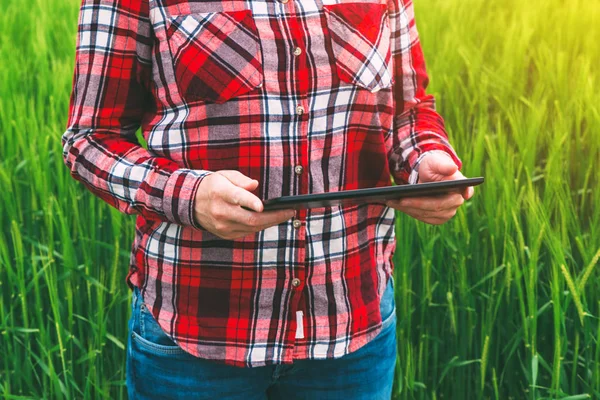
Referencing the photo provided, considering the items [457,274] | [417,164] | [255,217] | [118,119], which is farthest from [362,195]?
[457,274]

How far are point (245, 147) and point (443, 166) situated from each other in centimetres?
22

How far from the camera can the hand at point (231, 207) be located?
69 centimetres

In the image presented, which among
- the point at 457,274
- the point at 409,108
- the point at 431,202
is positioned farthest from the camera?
the point at 457,274

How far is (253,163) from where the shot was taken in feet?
2.60

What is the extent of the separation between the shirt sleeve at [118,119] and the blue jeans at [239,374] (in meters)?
0.15

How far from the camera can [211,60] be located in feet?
2.61

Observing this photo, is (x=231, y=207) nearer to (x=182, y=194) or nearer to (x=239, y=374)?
(x=182, y=194)

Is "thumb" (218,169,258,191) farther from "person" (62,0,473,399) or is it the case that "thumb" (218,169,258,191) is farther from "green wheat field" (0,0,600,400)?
"green wheat field" (0,0,600,400)

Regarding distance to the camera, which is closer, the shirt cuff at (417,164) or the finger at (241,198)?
the finger at (241,198)

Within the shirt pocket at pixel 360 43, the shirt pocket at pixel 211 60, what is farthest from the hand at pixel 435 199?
the shirt pocket at pixel 211 60

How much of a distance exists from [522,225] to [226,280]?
31.3 inches

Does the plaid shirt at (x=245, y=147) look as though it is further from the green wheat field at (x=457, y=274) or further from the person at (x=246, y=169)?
the green wheat field at (x=457, y=274)

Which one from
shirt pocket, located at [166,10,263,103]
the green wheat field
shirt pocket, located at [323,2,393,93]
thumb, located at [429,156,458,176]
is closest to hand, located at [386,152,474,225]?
thumb, located at [429,156,458,176]

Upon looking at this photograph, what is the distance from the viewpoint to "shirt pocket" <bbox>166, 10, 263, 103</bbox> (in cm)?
78
